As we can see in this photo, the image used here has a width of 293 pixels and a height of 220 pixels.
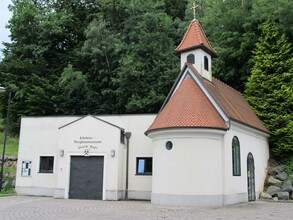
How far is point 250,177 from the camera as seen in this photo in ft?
69.2

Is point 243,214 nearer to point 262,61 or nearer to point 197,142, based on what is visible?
point 197,142

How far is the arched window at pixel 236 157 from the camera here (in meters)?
19.2

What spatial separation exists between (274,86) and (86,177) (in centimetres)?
1439

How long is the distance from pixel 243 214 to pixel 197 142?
15.2 feet

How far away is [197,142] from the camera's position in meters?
17.7

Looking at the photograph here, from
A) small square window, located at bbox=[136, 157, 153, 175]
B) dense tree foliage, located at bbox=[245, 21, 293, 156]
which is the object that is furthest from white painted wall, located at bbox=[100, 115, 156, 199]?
dense tree foliage, located at bbox=[245, 21, 293, 156]

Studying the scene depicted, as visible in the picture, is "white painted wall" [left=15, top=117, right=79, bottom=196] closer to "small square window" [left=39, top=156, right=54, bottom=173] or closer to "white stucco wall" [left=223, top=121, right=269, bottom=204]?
"small square window" [left=39, top=156, right=54, bottom=173]

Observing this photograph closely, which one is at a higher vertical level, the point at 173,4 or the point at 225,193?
the point at 173,4

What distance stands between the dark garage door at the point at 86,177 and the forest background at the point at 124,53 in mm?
10886

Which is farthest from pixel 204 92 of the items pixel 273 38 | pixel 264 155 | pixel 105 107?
pixel 105 107

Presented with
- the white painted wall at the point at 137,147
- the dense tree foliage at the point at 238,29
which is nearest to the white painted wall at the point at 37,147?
the white painted wall at the point at 137,147

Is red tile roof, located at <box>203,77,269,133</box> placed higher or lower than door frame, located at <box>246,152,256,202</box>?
higher

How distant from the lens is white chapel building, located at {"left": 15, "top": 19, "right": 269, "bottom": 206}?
17656 millimetres

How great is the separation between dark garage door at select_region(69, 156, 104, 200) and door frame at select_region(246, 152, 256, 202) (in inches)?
324
